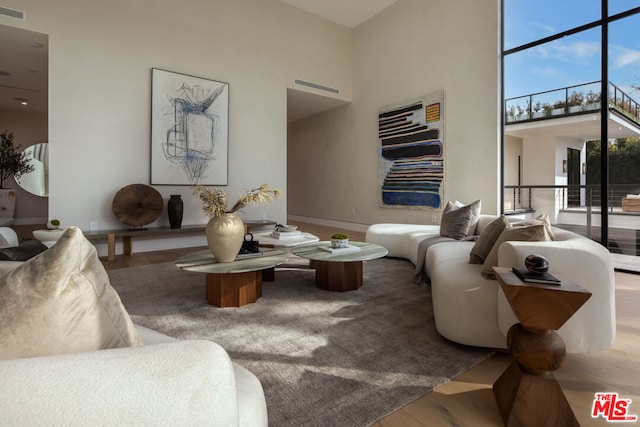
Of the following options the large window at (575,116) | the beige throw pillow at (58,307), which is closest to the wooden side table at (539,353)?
the beige throw pillow at (58,307)

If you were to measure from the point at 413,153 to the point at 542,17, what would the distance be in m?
2.47

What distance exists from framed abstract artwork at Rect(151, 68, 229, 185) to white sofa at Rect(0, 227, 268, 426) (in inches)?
182

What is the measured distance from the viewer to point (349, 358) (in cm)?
177

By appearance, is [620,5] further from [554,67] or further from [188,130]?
[188,130]

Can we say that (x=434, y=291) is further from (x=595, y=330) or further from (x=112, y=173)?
(x=112, y=173)

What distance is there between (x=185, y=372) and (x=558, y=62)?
5.39 m

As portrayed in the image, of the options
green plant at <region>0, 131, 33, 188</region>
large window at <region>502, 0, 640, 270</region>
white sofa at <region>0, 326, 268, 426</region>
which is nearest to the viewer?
white sofa at <region>0, 326, 268, 426</region>

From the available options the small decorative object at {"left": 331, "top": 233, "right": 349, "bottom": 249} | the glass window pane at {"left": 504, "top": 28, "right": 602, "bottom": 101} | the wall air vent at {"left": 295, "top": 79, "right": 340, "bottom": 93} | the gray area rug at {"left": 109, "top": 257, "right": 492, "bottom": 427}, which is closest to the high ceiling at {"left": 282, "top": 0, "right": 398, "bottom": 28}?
the wall air vent at {"left": 295, "top": 79, "right": 340, "bottom": 93}

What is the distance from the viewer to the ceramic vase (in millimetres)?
2482

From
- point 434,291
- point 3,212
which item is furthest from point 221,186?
point 3,212

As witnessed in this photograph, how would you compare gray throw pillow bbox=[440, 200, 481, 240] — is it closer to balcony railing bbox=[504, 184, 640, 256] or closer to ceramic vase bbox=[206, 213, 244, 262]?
balcony railing bbox=[504, 184, 640, 256]

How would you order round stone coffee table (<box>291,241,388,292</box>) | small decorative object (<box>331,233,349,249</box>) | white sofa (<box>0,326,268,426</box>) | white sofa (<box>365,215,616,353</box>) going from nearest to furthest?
white sofa (<box>0,326,268,426</box>), white sofa (<box>365,215,616,353</box>), round stone coffee table (<box>291,241,388,292</box>), small decorative object (<box>331,233,349,249</box>)

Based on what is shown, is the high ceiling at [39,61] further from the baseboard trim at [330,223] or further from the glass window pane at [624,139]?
the glass window pane at [624,139]

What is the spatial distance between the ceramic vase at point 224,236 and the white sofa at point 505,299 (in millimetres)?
A: 1451
